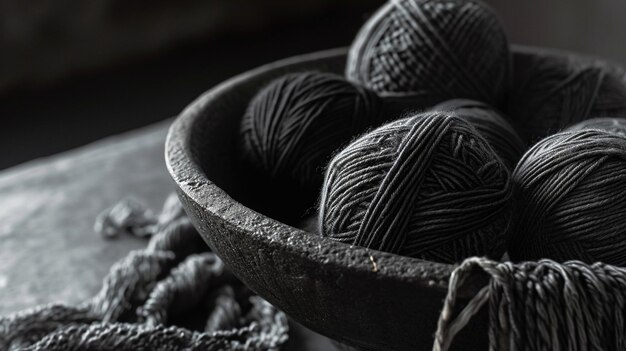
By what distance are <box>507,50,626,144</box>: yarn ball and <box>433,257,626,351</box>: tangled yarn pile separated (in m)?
0.24

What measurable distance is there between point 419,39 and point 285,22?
183 centimetres

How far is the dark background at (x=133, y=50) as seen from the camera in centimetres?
161

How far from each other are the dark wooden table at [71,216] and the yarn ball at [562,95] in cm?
22

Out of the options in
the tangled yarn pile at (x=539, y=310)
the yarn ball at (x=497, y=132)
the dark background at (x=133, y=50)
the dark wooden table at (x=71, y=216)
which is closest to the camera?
the tangled yarn pile at (x=539, y=310)

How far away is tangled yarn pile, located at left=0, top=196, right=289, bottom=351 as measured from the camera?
0.47m

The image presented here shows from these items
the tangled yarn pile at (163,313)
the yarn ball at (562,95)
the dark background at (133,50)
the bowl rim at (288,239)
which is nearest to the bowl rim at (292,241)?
the bowl rim at (288,239)

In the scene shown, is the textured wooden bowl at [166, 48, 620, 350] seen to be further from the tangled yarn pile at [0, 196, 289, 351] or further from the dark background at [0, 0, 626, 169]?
the dark background at [0, 0, 626, 169]

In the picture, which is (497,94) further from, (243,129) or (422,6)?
(243,129)

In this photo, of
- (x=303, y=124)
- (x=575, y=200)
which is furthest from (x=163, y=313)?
(x=575, y=200)

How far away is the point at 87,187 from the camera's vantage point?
0.71 metres

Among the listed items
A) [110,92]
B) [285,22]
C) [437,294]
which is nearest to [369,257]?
[437,294]

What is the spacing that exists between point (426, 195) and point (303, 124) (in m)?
0.14

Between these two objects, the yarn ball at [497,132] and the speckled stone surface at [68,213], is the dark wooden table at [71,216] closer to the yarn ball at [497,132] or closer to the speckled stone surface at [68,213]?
the speckled stone surface at [68,213]

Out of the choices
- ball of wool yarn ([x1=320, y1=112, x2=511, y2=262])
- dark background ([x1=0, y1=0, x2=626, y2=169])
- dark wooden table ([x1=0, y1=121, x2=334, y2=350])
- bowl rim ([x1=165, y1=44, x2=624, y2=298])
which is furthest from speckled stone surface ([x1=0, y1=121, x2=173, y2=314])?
dark background ([x1=0, y1=0, x2=626, y2=169])
